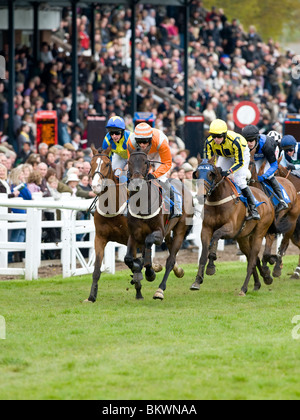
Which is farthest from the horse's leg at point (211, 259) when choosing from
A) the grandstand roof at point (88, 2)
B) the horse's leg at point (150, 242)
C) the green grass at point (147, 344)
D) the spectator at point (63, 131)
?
the grandstand roof at point (88, 2)

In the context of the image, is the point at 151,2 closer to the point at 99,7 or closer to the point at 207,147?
the point at 99,7

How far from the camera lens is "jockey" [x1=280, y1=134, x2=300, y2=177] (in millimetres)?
Result: 13320

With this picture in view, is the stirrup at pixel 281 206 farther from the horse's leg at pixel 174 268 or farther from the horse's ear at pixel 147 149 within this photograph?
the horse's ear at pixel 147 149

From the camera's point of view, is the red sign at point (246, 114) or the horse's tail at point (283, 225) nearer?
the horse's tail at point (283, 225)

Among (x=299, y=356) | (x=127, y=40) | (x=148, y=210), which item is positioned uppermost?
(x=127, y=40)

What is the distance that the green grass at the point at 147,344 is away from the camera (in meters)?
6.10

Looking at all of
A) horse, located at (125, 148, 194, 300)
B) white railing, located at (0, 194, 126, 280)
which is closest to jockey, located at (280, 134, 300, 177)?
white railing, located at (0, 194, 126, 280)

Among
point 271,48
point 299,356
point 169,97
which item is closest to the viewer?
point 299,356

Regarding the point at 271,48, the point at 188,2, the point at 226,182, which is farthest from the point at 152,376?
the point at 271,48

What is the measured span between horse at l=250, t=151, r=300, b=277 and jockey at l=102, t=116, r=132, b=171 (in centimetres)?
212

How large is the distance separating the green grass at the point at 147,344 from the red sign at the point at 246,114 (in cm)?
491

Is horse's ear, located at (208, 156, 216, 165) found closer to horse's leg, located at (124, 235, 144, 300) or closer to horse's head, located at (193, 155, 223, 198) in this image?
horse's head, located at (193, 155, 223, 198)

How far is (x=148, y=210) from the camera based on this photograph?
388 inches
